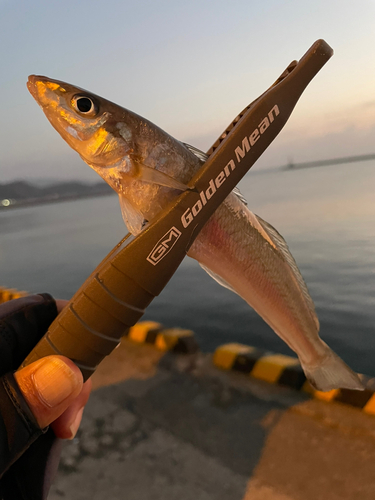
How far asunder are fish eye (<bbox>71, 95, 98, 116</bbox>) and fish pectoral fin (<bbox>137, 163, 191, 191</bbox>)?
0.36m

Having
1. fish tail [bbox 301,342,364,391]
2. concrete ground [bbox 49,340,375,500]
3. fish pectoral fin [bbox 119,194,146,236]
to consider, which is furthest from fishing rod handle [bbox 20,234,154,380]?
concrete ground [bbox 49,340,375,500]

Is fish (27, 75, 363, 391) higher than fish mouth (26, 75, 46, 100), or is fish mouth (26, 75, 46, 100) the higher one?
fish mouth (26, 75, 46, 100)

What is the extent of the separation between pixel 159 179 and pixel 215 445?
97.6 inches

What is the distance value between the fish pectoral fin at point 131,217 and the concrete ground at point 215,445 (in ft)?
6.86

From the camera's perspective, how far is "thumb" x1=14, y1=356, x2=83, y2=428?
1.29m

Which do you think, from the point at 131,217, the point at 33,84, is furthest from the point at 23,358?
the point at 33,84

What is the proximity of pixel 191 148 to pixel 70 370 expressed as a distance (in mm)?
1083

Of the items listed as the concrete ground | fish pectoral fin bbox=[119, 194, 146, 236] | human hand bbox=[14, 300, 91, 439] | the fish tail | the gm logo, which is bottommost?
the concrete ground

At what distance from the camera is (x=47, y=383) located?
1305 mm

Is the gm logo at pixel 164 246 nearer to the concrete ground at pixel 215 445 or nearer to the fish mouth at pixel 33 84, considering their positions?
the fish mouth at pixel 33 84

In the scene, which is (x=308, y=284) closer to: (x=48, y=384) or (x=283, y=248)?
(x=283, y=248)

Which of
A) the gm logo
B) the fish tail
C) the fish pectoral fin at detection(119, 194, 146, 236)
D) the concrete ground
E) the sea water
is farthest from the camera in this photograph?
the sea water

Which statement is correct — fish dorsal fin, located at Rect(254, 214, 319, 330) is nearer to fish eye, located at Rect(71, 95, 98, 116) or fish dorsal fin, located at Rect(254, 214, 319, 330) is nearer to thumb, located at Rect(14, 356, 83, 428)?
fish eye, located at Rect(71, 95, 98, 116)

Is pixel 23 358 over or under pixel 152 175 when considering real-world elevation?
under
